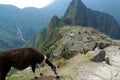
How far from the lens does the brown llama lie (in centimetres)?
2069

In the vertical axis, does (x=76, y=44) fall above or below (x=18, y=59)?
above

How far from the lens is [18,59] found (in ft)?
69.7

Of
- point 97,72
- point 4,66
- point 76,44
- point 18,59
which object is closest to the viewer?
point 4,66

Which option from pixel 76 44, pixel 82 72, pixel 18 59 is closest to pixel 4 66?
pixel 18 59

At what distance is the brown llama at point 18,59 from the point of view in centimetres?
2069

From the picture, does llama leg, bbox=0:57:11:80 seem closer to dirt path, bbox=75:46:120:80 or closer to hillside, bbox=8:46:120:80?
hillside, bbox=8:46:120:80

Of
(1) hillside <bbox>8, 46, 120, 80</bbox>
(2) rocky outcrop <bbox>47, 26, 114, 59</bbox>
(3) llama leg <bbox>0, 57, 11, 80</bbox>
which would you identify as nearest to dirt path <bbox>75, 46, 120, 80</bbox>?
(1) hillside <bbox>8, 46, 120, 80</bbox>

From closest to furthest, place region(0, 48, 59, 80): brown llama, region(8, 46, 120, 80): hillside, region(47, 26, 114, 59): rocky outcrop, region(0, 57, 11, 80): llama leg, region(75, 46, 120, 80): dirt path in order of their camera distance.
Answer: region(0, 57, 11, 80): llama leg, region(0, 48, 59, 80): brown llama, region(75, 46, 120, 80): dirt path, region(8, 46, 120, 80): hillside, region(47, 26, 114, 59): rocky outcrop

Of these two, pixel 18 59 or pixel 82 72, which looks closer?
pixel 18 59

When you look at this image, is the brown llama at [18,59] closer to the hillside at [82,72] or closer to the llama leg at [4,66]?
the llama leg at [4,66]

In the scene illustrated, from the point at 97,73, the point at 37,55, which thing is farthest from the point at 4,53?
the point at 97,73

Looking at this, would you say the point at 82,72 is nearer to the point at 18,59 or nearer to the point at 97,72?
the point at 97,72

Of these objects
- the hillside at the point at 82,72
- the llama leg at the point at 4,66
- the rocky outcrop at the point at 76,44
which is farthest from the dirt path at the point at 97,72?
the rocky outcrop at the point at 76,44

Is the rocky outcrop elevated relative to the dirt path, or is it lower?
elevated
